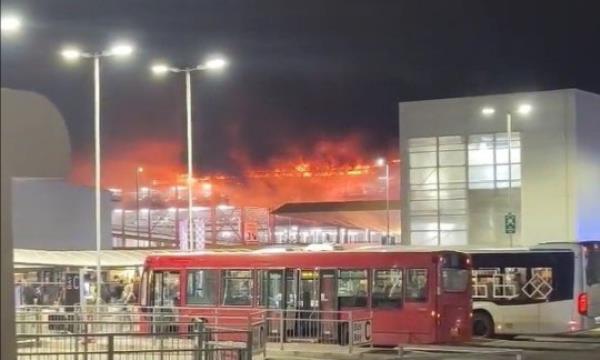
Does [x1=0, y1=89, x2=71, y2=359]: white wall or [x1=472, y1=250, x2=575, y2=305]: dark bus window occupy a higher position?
[x1=0, y1=89, x2=71, y2=359]: white wall

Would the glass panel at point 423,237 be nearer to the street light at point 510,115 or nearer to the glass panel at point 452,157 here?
the glass panel at point 452,157

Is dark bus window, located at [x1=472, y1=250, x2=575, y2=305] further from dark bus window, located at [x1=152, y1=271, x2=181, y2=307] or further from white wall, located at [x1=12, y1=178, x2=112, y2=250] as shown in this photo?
white wall, located at [x1=12, y1=178, x2=112, y2=250]

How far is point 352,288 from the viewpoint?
23812 mm

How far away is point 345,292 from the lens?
78.2 ft

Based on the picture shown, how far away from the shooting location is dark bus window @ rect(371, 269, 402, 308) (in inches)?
914

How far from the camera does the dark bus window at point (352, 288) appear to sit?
23641 mm

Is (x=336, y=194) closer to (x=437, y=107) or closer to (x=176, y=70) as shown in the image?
(x=437, y=107)

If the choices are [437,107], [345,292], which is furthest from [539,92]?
[345,292]

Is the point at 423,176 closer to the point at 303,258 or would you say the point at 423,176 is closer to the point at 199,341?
the point at 303,258

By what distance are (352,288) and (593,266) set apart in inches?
303

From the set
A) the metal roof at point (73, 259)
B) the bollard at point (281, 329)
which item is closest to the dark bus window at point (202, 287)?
the bollard at point (281, 329)

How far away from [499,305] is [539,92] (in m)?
21.2

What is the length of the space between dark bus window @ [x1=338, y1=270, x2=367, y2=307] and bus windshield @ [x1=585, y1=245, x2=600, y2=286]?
278 inches

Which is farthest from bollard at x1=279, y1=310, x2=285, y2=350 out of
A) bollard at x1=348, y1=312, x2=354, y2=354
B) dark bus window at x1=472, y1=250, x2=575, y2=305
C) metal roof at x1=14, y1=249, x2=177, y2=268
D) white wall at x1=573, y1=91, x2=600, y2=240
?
white wall at x1=573, y1=91, x2=600, y2=240
